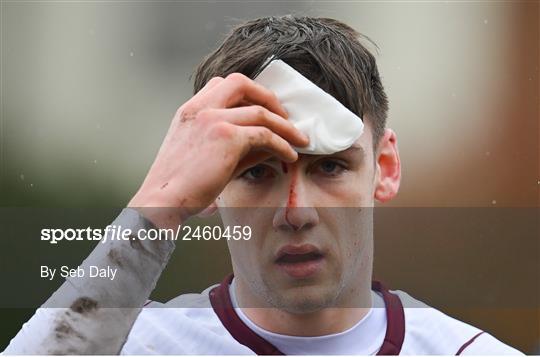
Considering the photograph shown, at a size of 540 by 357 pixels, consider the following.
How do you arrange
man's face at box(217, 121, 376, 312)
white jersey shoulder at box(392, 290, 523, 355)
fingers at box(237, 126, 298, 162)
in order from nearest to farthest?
fingers at box(237, 126, 298, 162), man's face at box(217, 121, 376, 312), white jersey shoulder at box(392, 290, 523, 355)

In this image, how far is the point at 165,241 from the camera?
76.0 inches

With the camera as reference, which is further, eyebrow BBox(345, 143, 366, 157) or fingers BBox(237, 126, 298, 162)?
eyebrow BBox(345, 143, 366, 157)

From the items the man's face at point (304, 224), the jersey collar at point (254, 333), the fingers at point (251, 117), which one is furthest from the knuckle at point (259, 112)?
the jersey collar at point (254, 333)

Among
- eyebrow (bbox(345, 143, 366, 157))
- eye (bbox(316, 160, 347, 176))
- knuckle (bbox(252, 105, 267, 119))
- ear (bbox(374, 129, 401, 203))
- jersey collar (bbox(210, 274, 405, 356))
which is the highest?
knuckle (bbox(252, 105, 267, 119))

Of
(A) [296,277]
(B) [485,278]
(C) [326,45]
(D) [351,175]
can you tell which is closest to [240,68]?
(C) [326,45]

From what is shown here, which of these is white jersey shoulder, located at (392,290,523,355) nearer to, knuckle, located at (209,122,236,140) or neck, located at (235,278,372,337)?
neck, located at (235,278,372,337)

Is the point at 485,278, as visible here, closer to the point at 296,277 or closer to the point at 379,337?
the point at 379,337

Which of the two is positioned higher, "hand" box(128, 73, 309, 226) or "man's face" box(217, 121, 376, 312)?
"hand" box(128, 73, 309, 226)

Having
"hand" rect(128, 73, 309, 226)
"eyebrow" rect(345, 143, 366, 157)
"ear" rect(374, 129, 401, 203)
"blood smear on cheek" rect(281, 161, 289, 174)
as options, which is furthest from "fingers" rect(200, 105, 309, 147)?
"ear" rect(374, 129, 401, 203)

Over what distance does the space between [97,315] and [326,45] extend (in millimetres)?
1074

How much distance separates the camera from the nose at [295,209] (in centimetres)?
219

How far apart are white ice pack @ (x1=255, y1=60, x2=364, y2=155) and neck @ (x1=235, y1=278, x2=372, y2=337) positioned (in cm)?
51

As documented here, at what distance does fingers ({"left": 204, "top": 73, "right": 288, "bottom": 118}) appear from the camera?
6.31 feet

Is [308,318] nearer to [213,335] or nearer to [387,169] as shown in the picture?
[213,335]
